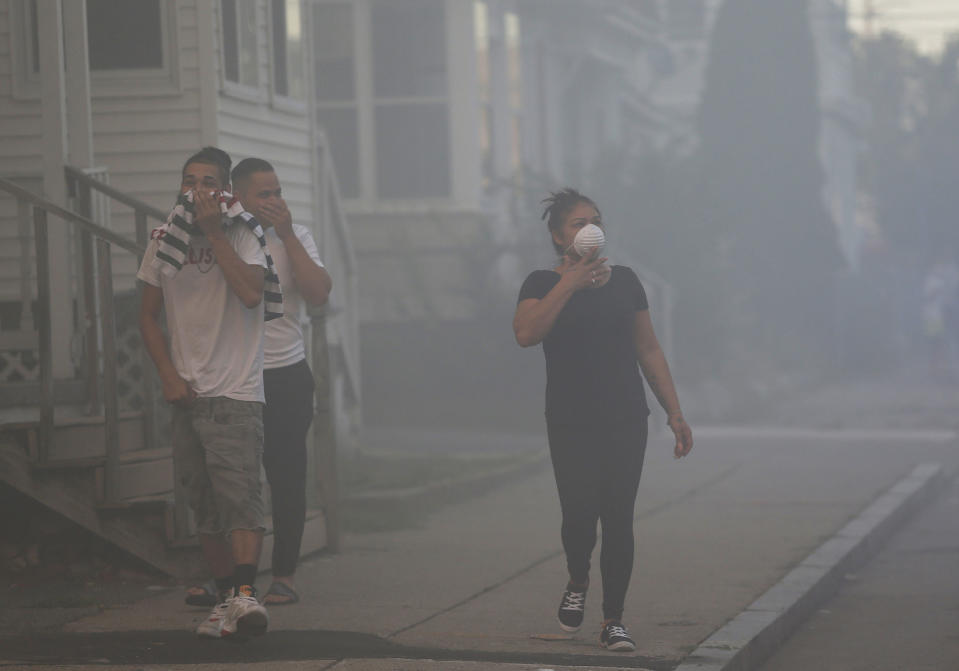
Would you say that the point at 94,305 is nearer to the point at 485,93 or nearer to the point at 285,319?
the point at 285,319

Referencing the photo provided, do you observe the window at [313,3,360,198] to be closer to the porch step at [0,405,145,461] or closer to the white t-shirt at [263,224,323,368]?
the porch step at [0,405,145,461]

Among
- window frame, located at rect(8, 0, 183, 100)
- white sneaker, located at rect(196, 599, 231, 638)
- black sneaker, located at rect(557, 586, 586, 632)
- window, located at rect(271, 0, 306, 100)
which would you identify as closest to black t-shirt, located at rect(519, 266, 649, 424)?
black sneaker, located at rect(557, 586, 586, 632)

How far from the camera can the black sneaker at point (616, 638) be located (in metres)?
6.35

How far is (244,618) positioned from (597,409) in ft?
4.99

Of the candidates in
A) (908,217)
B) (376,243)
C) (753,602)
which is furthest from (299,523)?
(908,217)

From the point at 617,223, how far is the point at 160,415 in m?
13.1

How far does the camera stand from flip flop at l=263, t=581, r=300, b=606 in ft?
24.2

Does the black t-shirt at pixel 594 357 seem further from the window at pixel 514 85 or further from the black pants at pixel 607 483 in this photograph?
the window at pixel 514 85

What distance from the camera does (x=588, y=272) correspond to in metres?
6.33

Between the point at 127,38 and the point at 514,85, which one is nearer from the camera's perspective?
the point at 127,38

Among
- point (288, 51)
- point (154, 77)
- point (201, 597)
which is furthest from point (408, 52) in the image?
point (201, 597)

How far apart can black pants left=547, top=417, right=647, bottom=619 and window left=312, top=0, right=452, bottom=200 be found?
12783mm

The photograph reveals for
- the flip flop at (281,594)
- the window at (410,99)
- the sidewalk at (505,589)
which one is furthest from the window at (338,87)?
the flip flop at (281,594)

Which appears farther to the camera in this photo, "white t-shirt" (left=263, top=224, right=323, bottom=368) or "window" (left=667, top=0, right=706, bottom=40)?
"window" (left=667, top=0, right=706, bottom=40)
